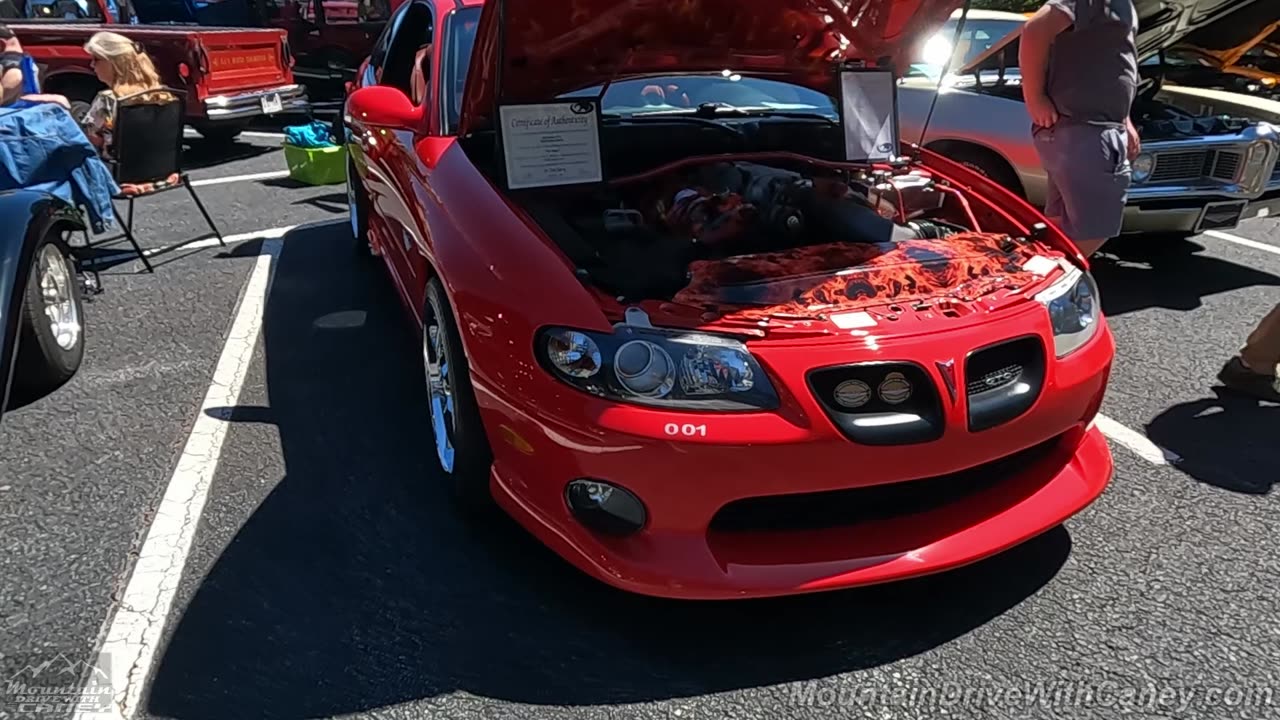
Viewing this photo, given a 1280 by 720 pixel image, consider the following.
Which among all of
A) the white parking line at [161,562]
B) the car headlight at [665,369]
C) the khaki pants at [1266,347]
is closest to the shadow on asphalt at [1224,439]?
the khaki pants at [1266,347]

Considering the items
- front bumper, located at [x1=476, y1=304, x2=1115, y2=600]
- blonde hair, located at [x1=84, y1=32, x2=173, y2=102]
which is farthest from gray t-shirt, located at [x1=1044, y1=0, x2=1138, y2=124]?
blonde hair, located at [x1=84, y1=32, x2=173, y2=102]

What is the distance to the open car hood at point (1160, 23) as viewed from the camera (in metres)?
4.65

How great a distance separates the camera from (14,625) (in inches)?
93.6

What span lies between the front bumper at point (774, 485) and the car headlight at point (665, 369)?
36mm

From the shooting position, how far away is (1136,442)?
10.9ft

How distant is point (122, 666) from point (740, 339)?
1740 millimetres

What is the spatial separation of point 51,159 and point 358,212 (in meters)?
1.59

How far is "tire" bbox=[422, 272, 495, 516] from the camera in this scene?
2570 mm

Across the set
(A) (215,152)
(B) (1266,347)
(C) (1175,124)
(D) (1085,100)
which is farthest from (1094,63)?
(A) (215,152)

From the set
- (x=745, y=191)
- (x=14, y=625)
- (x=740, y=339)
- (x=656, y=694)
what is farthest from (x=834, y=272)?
(x=14, y=625)

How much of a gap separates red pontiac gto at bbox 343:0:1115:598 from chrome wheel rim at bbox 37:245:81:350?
65.7 inches

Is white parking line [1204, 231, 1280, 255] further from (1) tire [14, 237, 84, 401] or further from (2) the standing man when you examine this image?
(1) tire [14, 237, 84, 401]

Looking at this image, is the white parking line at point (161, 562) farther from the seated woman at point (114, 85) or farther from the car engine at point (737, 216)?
the seated woman at point (114, 85)

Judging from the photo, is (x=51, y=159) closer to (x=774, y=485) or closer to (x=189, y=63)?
(x=189, y=63)
